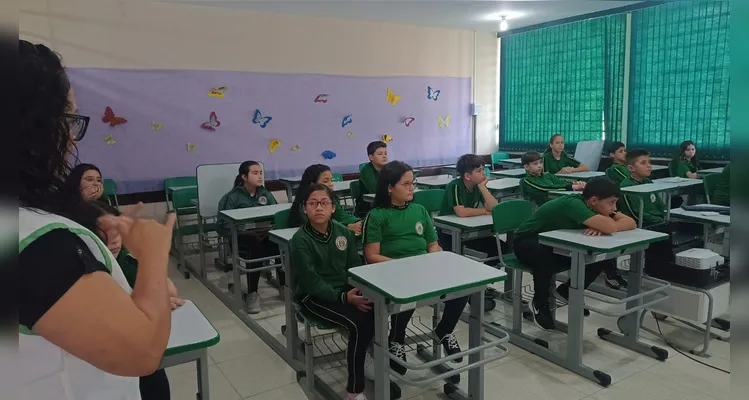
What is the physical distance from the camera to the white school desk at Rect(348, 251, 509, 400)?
1769mm

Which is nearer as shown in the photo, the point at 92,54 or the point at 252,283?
the point at 252,283

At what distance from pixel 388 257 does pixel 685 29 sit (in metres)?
4.86

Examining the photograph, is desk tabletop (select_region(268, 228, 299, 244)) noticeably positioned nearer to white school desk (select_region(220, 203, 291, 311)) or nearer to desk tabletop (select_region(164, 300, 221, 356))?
white school desk (select_region(220, 203, 291, 311))

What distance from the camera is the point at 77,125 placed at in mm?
623

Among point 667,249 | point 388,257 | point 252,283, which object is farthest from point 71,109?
point 667,249

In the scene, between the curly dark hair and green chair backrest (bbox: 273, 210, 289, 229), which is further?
green chair backrest (bbox: 273, 210, 289, 229)

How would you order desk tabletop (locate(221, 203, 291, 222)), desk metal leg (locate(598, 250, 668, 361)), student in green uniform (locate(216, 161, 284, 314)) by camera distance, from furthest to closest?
1. student in green uniform (locate(216, 161, 284, 314))
2. desk tabletop (locate(221, 203, 291, 222))
3. desk metal leg (locate(598, 250, 668, 361))

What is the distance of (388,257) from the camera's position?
249 cm

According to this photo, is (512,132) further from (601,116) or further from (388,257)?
(388,257)

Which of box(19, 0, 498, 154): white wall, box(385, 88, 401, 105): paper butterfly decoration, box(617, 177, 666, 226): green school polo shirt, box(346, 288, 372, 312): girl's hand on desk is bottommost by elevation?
box(346, 288, 372, 312): girl's hand on desk

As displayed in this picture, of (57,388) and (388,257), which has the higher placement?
(57,388)

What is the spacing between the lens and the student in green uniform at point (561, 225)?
106 inches

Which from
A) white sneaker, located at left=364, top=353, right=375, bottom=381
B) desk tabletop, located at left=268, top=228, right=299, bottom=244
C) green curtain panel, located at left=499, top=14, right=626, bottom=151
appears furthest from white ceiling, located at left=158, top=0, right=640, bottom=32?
white sneaker, located at left=364, top=353, right=375, bottom=381

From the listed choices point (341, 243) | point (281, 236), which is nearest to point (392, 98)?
point (281, 236)
